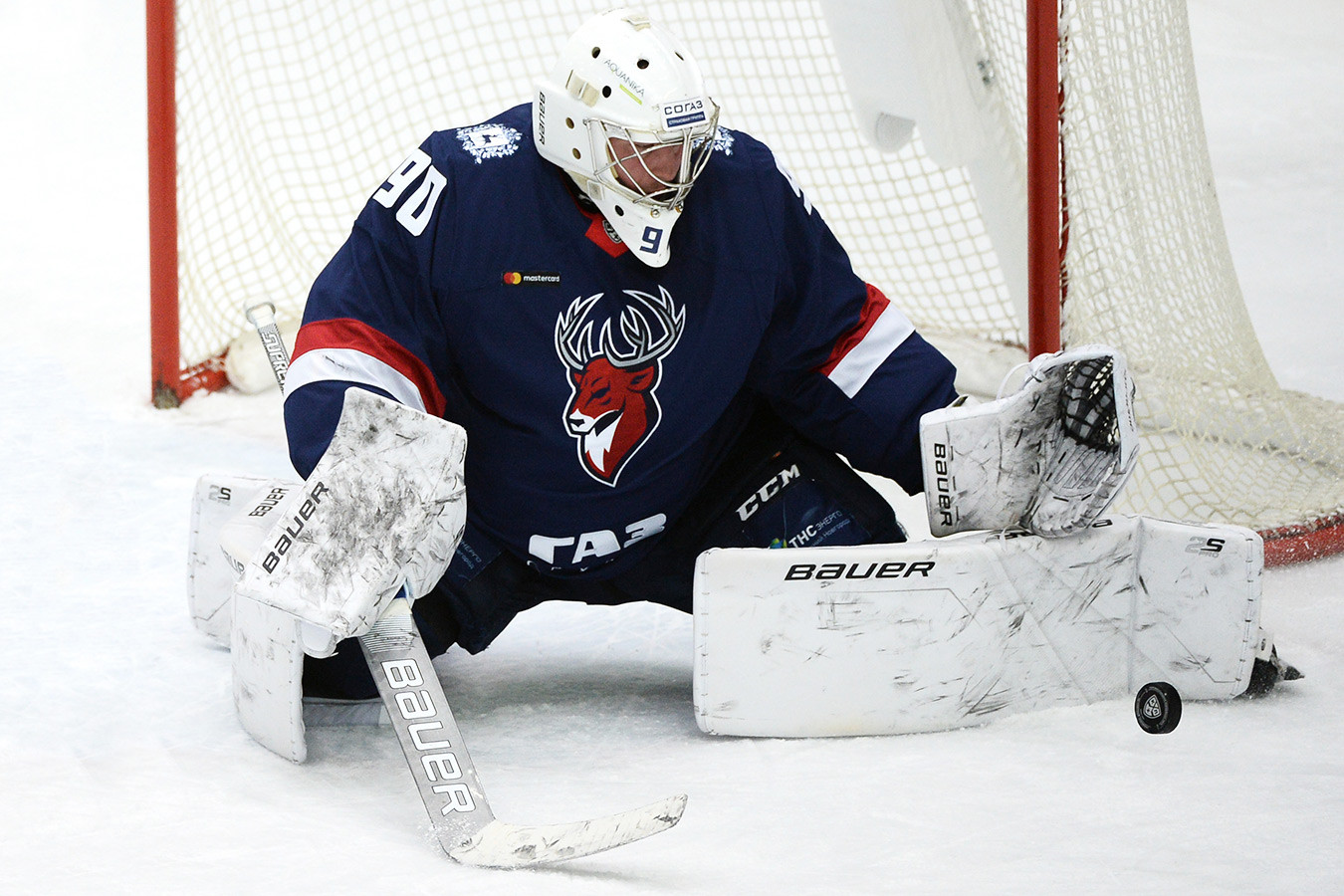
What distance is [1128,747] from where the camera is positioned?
1971 mm

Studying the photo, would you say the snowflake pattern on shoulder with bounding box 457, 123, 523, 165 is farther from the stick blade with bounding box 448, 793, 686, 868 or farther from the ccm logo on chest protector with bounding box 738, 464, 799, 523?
the stick blade with bounding box 448, 793, 686, 868

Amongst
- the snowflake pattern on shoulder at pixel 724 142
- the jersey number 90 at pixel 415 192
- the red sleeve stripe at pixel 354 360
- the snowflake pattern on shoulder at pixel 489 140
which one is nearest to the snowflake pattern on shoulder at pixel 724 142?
the snowflake pattern on shoulder at pixel 724 142

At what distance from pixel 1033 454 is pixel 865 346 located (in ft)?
0.92

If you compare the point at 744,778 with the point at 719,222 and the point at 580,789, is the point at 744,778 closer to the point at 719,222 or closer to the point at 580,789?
the point at 580,789

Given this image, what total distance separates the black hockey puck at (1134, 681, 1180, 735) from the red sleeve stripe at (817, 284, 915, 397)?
1.88ft

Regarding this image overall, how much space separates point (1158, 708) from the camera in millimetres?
1967

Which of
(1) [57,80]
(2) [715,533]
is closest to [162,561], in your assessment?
(2) [715,533]

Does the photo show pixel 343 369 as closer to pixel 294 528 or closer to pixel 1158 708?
pixel 294 528

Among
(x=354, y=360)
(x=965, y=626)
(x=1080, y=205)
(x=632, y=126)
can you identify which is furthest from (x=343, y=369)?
(x=1080, y=205)

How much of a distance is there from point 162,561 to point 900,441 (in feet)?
4.59

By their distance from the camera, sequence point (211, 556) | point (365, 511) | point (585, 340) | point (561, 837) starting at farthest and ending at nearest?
1. point (211, 556)
2. point (585, 340)
3. point (365, 511)
4. point (561, 837)

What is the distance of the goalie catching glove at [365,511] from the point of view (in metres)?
1.75

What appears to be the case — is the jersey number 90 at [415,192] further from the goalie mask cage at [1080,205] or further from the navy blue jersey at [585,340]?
the goalie mask cage at [1080,205]

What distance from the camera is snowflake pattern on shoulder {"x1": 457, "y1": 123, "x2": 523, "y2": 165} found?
78.7 inches
